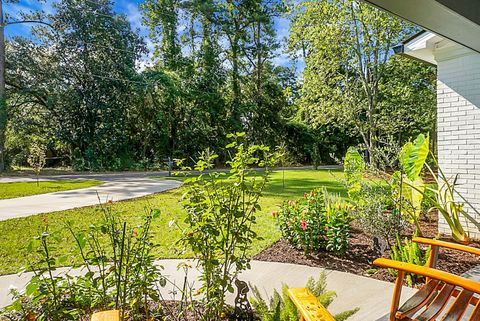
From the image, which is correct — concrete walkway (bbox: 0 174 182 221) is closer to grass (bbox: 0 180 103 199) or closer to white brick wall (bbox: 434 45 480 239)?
grass (bbox: 0 180 103 199)

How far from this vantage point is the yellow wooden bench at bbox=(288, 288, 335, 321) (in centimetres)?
93

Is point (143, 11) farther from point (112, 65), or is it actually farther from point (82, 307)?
point (82, 307)

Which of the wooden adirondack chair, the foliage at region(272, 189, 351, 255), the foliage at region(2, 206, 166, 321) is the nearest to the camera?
the wooden adirondack chair

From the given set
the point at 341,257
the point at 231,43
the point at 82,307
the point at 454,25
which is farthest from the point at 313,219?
the point at 231,43

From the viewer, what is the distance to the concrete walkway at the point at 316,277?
1.79 metres

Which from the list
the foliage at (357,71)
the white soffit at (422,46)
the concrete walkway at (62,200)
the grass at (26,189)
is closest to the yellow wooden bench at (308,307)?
the white soffit at (422,46)

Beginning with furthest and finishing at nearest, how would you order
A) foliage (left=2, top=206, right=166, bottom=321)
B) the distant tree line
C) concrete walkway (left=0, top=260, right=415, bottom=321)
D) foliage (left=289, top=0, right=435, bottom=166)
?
1. the distant tree line
2. foliage (left=289, top=0, right=435, bottom=166)
3. concrete walkway (left=0, top=260, right=415, bottom=321)
4. foliage (left=2, top=206, right=166, bottom=321)

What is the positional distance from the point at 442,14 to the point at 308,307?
1.61m

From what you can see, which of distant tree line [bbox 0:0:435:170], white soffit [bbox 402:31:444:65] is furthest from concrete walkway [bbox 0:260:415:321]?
distant tree line [bbox 0:0:435:170]

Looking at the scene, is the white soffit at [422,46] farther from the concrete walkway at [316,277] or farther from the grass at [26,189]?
the grass at [26,189]

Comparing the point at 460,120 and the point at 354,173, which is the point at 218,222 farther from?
the point at 460,120

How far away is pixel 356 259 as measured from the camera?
104 inches

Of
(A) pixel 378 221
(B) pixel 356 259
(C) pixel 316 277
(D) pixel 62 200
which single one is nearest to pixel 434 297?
(C) pixel 316 277

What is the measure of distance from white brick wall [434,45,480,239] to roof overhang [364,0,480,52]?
1.69 metres
